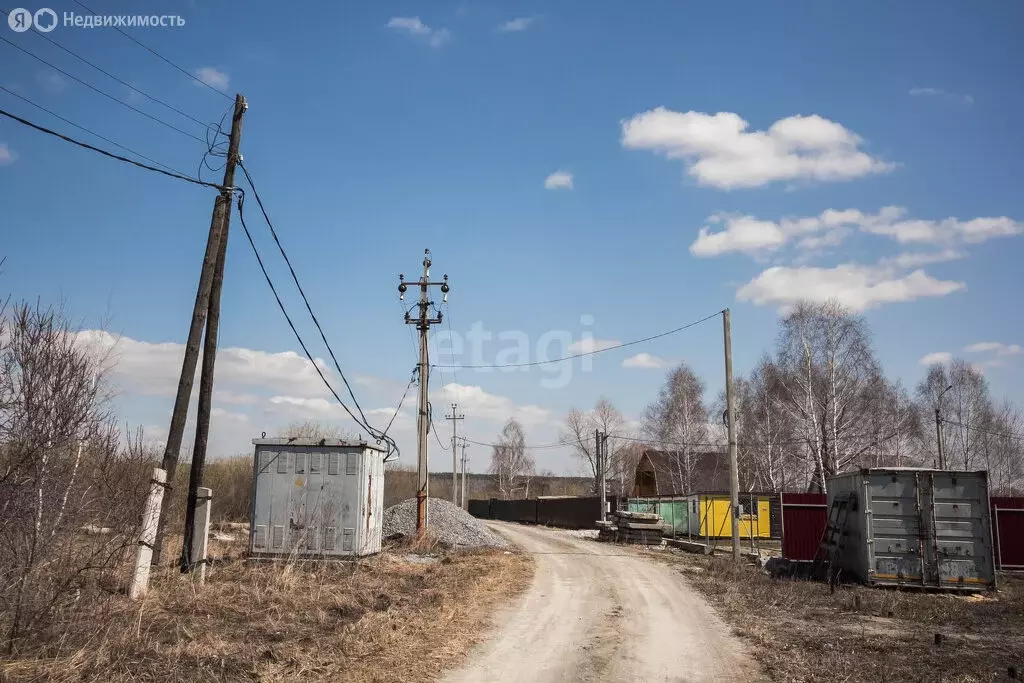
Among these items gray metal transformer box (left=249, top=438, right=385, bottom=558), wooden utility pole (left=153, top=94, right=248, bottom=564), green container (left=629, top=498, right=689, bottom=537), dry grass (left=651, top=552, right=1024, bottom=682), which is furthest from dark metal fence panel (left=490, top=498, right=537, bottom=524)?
wooden utility pole (left=153, top=94, right=248, bottom=564)

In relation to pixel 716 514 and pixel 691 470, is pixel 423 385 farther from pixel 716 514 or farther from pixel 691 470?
pixel 691 470

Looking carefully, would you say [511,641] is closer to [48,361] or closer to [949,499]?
[48,361]

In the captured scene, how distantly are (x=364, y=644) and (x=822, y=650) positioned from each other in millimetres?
5751

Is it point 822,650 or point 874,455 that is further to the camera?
point 874,455

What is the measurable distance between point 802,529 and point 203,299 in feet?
53.4

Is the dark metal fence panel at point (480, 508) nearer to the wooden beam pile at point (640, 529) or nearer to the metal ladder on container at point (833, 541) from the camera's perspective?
the wooden beam pile at point (640, 529)

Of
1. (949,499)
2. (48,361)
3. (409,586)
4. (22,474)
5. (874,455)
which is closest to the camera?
(22,474)

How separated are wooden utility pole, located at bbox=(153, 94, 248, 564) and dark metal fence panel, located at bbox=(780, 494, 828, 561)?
15102 millimetres

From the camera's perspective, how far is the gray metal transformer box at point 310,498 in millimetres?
16734

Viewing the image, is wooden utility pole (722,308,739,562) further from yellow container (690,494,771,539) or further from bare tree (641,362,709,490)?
bare tree (641,362,709,490)

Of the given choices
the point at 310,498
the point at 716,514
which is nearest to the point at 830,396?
the point at 716,514

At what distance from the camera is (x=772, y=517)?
113 ft

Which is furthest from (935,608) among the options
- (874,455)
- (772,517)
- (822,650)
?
(874,455)

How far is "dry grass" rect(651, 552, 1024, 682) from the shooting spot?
8356 mm
